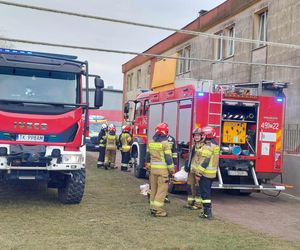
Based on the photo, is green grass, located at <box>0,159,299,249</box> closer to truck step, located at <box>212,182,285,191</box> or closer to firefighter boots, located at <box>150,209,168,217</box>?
firefighter boots, located at <box>150,209,168,217</box>

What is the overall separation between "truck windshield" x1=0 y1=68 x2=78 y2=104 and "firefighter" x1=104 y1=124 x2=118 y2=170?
7.50m

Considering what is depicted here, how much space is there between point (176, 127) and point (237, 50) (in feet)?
32.3

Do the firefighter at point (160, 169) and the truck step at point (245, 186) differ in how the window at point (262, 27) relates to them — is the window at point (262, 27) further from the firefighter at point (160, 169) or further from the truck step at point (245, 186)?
the firefighter at point (160, 169)

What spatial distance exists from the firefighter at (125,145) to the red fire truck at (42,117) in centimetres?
684

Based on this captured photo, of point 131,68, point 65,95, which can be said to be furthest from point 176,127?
point 131,68

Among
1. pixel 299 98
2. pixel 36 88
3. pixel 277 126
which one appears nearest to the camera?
pixel 36 88

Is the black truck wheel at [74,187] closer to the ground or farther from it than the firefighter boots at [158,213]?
farther from it

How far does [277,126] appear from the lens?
35.3ft

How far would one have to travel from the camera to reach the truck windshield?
8195 millimetres

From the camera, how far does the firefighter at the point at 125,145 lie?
51.2 feet

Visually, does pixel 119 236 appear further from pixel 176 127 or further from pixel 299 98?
pixel 299 98

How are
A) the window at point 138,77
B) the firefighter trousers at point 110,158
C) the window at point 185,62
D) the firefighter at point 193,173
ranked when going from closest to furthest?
the firefighter at point 193,173 < the firefighter trousers at point 110,158 < the window at point 185,62 < the window at point 138,77

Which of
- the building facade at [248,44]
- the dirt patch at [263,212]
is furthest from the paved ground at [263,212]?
the building facade at [248,44]

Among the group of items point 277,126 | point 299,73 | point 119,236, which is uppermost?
point 299,73
